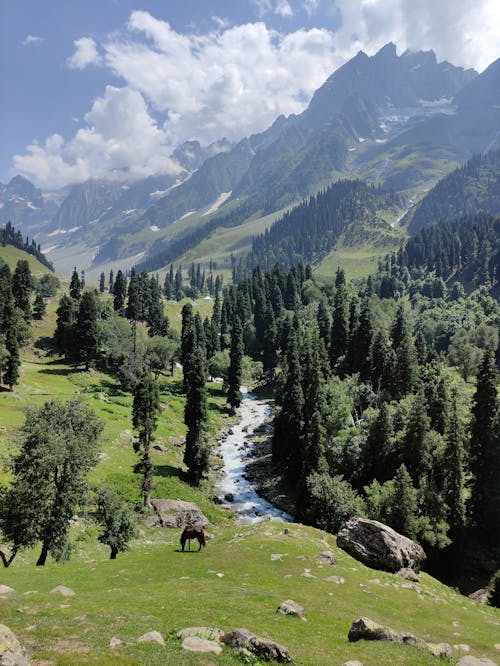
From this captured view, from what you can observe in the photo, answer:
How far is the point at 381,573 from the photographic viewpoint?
45625mm

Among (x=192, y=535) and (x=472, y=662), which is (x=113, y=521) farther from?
(x=472, y=662)

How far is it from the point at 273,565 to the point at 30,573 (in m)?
21.8

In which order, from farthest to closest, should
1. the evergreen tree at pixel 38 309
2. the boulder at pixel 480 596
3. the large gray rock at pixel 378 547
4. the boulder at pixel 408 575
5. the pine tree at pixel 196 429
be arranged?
the evergreen tree at pixel 38 309 < the pine tree at pixel 196 429 < the boulder at pixel 480 596 < the large gray rock at pixel 378 547 < the boulder at pixel 408 575

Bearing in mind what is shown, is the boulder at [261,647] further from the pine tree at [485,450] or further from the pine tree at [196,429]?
the pine tree at [196,429]

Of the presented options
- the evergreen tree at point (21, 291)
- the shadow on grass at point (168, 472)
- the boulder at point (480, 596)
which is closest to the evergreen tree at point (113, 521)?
the shadow on grass at point (168, 472)

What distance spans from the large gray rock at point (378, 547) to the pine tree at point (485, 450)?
78.8ft

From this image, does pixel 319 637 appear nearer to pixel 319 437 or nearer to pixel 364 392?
pixel 319 437

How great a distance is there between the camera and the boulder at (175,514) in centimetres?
6611

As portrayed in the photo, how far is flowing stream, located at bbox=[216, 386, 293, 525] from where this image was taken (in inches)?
3041

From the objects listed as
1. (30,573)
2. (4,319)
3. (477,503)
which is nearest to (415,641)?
(30,573)

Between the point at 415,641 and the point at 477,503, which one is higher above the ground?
the point at 415,641

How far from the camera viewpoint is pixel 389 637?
938 inches

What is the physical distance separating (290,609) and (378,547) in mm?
25311

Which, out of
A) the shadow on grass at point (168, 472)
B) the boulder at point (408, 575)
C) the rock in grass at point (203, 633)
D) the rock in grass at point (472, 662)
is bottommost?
the shadow on grass at point (168, 472)
